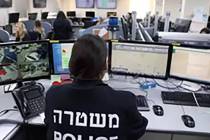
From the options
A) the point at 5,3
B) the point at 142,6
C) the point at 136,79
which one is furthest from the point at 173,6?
the point at 136,79

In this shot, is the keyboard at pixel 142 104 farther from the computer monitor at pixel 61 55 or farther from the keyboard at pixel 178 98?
the computer monitor at pixel 61 55

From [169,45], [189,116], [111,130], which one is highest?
[169,45]

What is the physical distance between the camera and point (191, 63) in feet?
6.09

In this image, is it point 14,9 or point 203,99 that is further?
point 14,9

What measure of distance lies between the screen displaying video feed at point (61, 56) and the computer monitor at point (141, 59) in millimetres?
322

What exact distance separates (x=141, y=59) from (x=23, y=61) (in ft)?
2.76

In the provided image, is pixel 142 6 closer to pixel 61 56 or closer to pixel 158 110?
pixel 61 56

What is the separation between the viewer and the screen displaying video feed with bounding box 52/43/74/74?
75.4 inches

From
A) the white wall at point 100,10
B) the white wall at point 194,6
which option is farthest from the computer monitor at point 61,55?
the white wall at point 100,10

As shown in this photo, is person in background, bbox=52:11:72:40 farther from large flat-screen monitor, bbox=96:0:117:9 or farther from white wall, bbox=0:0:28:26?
large flat-screen monitor, bbox=96:0:117:9

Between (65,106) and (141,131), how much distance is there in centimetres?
38

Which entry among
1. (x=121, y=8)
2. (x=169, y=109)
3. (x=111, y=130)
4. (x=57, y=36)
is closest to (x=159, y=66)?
(x=169, y=109)

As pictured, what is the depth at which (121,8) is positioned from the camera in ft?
31.3

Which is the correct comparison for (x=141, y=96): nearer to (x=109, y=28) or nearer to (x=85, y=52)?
(x=85, y=52)
